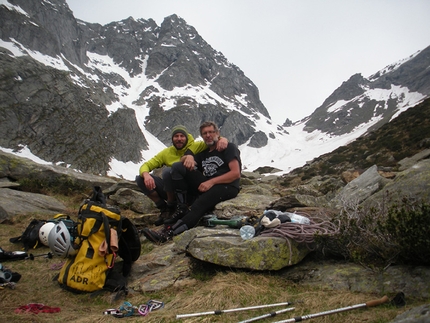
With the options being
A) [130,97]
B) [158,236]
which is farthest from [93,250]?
[130,97]

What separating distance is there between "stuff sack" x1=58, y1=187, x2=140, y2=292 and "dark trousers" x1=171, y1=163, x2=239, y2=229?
5.23 feet

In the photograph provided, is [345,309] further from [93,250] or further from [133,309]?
[93,250]

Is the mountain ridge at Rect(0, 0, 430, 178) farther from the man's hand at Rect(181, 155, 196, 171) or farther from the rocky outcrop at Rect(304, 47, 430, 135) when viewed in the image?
the man's hand at Rect(181, 155, 196, 171)

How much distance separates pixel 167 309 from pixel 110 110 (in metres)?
95.2

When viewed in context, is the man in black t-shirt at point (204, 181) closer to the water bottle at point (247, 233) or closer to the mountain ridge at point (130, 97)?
the water bottle at point (247, 233)

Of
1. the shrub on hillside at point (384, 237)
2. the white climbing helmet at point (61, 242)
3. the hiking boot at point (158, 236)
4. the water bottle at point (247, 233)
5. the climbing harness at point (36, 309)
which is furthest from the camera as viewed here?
the hiking boot at point (158, 236)

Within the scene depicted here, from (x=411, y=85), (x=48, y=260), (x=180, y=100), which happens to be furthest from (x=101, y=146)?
(x=411, y=85)

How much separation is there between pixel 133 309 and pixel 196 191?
316 cm

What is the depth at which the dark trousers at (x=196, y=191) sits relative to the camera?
16.8ft

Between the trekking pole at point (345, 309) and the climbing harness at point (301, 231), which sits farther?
the climbing harness at point (301, 231)

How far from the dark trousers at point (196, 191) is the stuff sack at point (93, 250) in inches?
62.7

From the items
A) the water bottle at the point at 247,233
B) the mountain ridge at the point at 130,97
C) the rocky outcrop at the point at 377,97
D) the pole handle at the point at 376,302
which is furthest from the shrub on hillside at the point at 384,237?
the rocky outcrop at the point at 377,97

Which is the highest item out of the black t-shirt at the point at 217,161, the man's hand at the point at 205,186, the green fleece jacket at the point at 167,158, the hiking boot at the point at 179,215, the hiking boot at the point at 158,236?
the green fleece jacket at the point at 167,158

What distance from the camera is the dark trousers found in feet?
16.8
